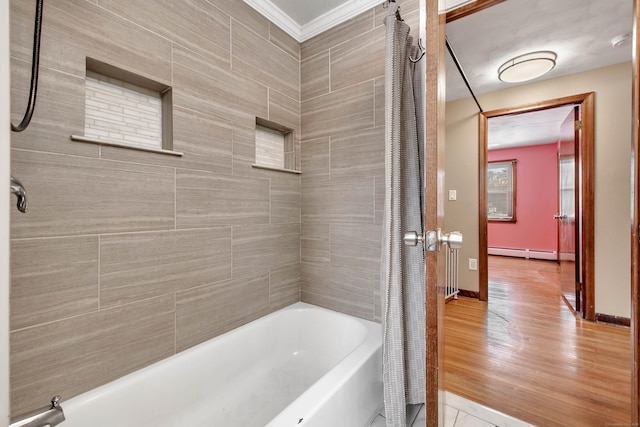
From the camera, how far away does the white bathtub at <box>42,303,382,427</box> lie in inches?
39.9

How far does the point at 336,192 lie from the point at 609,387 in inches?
81.7

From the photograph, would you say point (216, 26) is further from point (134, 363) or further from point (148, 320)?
point (134, 363)

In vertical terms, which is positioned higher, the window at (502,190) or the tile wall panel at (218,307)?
the window at (502,190)

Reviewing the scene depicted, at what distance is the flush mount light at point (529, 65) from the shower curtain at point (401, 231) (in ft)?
5.14

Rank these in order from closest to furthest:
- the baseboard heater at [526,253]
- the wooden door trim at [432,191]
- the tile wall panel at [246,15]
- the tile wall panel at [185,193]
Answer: the wooden door trim at [432,191] < the tile wall panel at [185,193] < the tile wall panel at [246,15] < the baseboard heater at [526,253]

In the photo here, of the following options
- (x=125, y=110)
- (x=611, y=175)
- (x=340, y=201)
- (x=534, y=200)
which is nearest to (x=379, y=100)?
(x=340, y=201)

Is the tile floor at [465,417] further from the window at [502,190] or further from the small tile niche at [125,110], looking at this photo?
the window at [502,190]

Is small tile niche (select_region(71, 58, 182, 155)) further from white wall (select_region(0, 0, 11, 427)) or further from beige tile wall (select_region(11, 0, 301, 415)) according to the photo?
white wall (select_region(0, 0, 11, 427))

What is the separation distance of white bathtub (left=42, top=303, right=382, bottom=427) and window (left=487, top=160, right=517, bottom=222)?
19.1 feet

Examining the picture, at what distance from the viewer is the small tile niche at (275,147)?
1.87m

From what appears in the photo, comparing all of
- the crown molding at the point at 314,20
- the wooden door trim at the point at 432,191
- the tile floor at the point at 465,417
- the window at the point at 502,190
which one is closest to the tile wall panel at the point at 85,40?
the crown molding at the point at 314,20

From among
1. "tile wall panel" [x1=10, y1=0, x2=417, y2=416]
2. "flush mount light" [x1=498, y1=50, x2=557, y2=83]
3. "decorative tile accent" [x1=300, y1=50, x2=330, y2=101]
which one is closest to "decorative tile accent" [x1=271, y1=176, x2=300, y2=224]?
"tile wall panel" [x1=10, y1=0, x2=417, y2=416]

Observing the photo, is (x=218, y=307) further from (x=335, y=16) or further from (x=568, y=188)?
(x=568, y=188)

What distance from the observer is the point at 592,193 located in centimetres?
248
